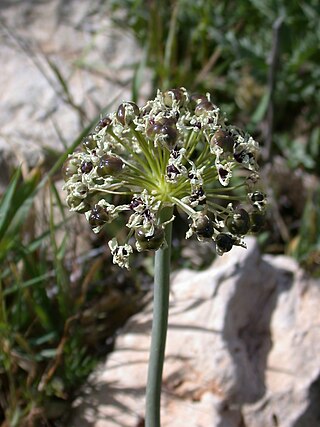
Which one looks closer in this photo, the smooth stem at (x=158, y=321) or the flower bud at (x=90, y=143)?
the smooth stem at (x=158, y=321)

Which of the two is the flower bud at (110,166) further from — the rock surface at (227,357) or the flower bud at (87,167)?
the rock surface at (227,357)

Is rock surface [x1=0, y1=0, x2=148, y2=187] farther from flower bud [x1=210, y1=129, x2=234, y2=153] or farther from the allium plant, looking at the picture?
flower bud [x1=210, y1=129, x2=234, y2=153]

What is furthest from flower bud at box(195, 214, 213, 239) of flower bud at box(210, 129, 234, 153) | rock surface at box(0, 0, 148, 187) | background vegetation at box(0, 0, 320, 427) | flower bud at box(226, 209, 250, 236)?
rock surface at box(0, 0, 148, 187)

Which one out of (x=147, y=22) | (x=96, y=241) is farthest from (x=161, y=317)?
(x=147, y=22)

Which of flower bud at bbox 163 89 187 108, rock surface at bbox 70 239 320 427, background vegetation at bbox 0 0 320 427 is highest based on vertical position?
flower bud at bbox 163 89 187 108

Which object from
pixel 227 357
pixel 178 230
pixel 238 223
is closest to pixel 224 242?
pixel 238 223

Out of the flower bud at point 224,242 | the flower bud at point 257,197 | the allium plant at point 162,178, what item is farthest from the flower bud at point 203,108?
the flower bud at point 224,242
